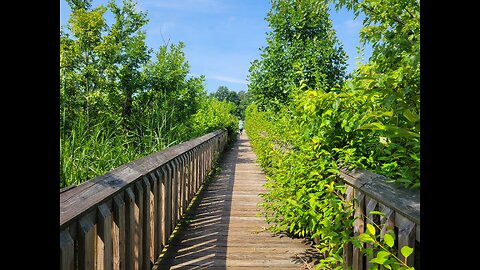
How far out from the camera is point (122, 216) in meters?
1.92

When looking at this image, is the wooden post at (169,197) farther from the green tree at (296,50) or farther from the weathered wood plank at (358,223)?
the green tree at (296,50)

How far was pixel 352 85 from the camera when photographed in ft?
5.41

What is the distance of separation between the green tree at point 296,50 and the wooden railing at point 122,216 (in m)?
3.73

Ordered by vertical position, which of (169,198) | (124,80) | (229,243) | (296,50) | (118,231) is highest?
(296,50)

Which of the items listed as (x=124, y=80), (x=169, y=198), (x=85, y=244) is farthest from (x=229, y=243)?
(x=124, y=80)

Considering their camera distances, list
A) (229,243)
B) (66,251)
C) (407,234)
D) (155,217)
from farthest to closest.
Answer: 1. (229,243)
2. (155,217)
3. (407,234)
4. (66,251)

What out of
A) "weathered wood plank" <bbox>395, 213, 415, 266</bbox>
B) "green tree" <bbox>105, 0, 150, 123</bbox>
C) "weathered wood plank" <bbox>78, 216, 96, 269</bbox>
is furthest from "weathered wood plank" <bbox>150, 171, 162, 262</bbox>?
"green tree" <bbox>105, 0, 150, 123</bbox>

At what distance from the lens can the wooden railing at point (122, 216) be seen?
134cm

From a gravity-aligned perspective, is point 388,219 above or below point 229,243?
above

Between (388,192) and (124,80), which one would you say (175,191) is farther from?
(124,80)

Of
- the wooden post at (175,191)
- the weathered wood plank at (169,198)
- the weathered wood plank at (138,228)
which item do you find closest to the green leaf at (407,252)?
the weathered wood plank at (138,228)

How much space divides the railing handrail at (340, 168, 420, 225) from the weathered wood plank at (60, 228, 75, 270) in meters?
1.22

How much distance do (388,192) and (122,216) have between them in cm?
139
